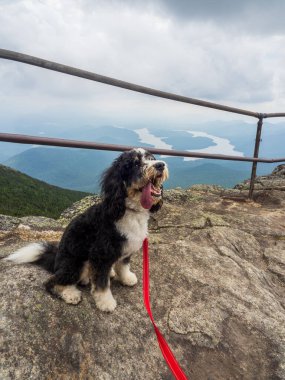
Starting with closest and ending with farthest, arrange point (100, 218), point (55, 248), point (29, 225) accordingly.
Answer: point (100, 218)
point (55, 248)
point (29, 225)

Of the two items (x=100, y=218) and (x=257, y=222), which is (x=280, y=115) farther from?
(x=100, y=218)

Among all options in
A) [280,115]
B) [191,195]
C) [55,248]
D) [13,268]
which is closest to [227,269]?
[55,248]

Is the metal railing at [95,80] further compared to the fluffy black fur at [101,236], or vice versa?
the metal railing at [95,80]

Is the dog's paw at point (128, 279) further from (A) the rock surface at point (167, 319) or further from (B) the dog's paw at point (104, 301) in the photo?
(B) the dog's paw at point (104, 301)

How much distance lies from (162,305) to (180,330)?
1.03 ft

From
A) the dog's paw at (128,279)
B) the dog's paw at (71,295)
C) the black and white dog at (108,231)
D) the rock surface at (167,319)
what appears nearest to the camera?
the rock surface at (167,319)

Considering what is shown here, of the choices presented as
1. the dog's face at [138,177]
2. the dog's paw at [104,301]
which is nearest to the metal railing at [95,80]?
the dog's face at [138,177]

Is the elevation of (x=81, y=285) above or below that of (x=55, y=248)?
below

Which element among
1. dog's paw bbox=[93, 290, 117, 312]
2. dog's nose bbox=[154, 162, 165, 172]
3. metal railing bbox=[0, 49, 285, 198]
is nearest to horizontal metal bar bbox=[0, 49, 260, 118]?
metal railing bbox=[0, 49, 285, 198]

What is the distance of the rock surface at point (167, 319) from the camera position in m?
2.14

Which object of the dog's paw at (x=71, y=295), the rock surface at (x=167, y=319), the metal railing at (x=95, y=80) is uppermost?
the metal railing at (x=95, y=80)

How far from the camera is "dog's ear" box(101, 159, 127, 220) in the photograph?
107 inches

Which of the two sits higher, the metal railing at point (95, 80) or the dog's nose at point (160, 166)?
the metal railing at point (95, 80)

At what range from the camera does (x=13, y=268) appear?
110 inches
